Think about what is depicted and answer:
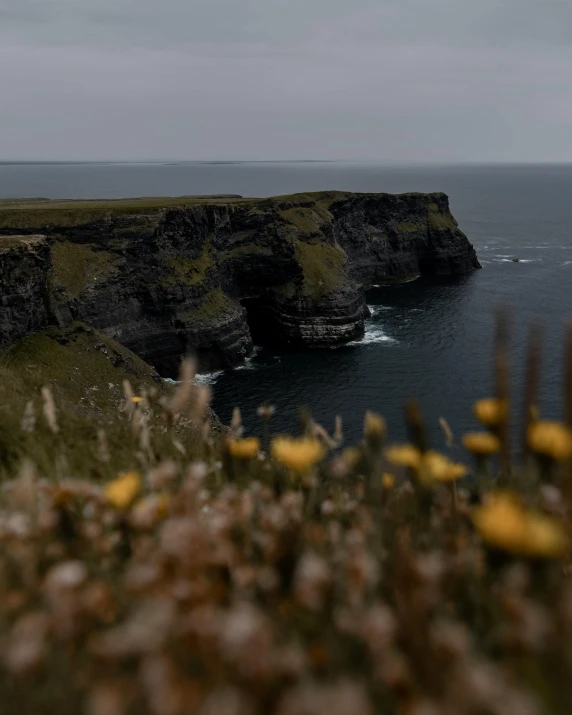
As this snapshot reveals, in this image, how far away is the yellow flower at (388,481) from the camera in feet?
17.4

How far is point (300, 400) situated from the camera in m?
59.0

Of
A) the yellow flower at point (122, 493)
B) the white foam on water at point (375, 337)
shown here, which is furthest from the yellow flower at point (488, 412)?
the white foam on water at point (375, 337)

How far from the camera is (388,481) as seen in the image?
5.39 meters

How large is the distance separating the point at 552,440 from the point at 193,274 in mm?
73139

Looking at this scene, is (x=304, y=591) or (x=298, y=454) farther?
(x=298, y=454)

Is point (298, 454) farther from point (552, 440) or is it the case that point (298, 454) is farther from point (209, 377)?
point (209, 377)

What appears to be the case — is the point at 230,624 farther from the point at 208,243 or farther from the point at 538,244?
the point at 538,244

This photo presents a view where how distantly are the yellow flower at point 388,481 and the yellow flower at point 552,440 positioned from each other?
1527 mm

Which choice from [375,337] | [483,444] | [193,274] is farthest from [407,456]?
[375,337]

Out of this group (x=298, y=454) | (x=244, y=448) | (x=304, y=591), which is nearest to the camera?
(x=304, y=591)

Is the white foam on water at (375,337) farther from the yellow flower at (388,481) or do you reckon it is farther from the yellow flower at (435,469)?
the yellow flower at (435,469)

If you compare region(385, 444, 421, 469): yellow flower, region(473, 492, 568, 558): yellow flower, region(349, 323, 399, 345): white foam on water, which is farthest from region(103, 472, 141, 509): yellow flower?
region(349, 323, 399, 345): white foam on water

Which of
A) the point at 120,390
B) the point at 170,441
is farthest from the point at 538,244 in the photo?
the point at 170,441

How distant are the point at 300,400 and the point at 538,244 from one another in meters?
113
